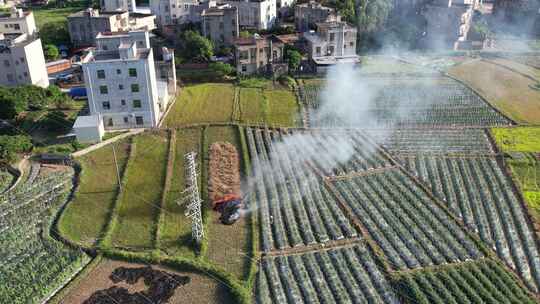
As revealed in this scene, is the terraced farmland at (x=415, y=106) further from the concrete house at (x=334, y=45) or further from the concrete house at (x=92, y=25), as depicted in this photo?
the concrete house at (x=92, y=25)

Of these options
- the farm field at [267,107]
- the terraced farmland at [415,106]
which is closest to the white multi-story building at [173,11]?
the farm field at [267,107]

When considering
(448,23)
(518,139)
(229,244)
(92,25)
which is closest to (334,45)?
(448,23)

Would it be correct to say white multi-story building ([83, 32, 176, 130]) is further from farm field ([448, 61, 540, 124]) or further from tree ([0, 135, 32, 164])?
farm field ([448, 61, 540, 124])

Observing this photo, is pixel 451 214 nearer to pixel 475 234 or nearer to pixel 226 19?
pixel 475 234

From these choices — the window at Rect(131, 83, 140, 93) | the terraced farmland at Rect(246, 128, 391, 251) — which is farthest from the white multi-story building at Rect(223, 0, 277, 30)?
the window at Rect(131, 83, 140, 93)

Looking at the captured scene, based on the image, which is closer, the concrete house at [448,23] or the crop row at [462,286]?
the crop row at [462,286]
